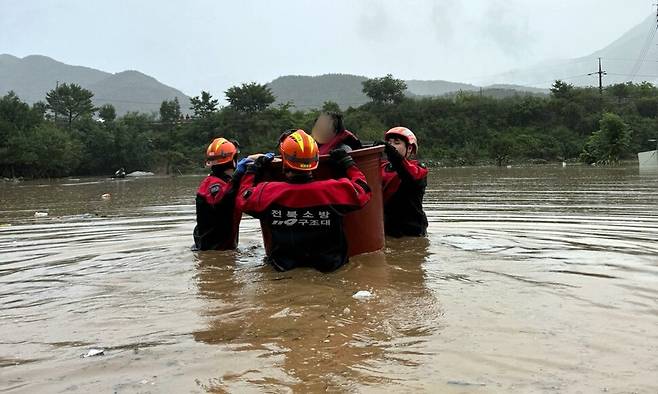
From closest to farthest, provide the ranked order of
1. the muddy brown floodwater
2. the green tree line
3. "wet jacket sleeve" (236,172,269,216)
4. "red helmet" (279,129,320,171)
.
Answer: the muddy brown floodwater < "red helmet" (279,129,320,171) < "wet jacket sleeve" (236,172,269,216) < the green tree line

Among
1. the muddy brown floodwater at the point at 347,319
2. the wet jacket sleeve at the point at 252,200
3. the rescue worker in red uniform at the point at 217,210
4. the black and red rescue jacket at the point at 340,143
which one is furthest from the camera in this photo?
the rescue worker in red uniform at the point at 217,210

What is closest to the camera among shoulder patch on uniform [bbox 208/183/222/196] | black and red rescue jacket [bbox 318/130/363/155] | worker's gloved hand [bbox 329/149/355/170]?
worker's gloved hand [bbox 329/149/355/170]

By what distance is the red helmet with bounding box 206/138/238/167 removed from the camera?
5.95m

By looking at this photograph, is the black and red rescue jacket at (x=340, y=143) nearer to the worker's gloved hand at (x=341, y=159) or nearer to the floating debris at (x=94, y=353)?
the worker's gloved hand at (x=341, y=159)

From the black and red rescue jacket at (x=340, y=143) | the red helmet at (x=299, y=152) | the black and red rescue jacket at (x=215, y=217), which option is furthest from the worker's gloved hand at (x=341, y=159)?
the black and red rescue jacket at (x=215, y=217)

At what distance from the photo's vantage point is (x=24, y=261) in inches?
231

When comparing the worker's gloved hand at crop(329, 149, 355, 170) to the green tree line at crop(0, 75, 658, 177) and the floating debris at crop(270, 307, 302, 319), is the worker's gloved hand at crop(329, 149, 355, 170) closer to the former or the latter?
the floating debris at crop(270, 307, 302, 319)

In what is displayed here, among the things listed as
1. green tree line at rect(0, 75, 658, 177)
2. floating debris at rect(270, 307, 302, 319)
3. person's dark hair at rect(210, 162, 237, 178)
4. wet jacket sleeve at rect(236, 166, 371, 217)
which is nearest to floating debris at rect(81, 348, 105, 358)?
floating debris at rect(270, 307, 302, 319)

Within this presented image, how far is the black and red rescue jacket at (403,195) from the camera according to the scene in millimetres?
6047

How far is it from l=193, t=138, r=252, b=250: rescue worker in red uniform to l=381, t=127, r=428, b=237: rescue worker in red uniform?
1.65m

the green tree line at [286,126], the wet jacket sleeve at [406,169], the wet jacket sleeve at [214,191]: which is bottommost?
the wet jacket sleeve at [214,191]

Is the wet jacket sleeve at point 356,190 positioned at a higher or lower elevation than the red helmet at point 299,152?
lower

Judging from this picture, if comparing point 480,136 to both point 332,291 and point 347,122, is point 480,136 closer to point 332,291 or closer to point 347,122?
point 347,122

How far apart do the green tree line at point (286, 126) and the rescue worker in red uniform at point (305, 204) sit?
40.7 meters
